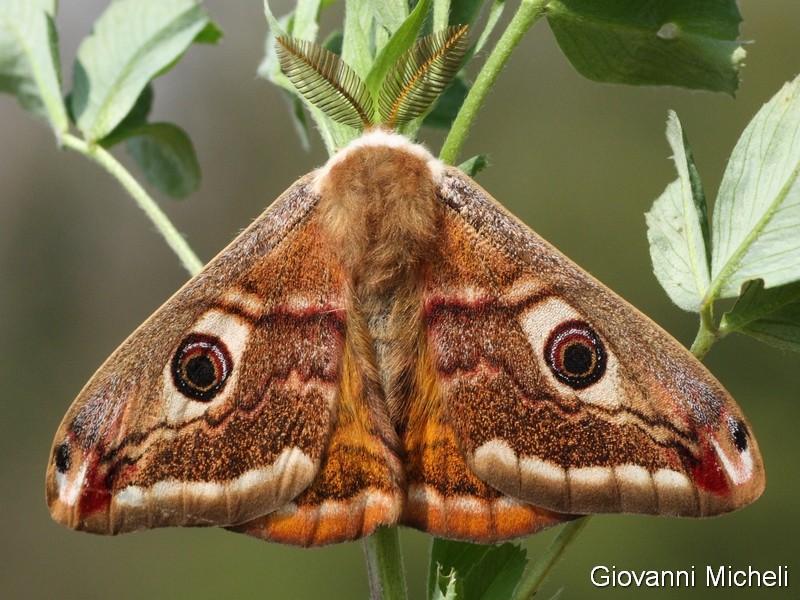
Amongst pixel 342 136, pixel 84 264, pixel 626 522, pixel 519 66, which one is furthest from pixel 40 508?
pixel 342 136

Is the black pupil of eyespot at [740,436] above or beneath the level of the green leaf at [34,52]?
beneath

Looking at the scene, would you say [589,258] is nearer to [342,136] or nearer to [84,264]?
[84,264]

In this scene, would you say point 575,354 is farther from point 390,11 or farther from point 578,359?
point 390,11

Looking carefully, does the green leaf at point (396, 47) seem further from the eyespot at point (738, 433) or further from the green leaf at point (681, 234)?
the eyespot at point (738, 433)

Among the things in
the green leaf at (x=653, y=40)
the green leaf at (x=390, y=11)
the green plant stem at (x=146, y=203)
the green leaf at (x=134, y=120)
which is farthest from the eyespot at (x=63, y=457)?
the green leaf at (x=653, y=40)

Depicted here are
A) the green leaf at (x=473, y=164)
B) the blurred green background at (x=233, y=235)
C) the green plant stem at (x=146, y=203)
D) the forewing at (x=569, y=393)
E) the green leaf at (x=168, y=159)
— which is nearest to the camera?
the forewing at (x=569, y=393)

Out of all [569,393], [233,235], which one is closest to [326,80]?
[569,393]
